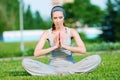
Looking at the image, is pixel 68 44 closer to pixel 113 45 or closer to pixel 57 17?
pixel 57 17

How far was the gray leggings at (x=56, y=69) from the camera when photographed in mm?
8477

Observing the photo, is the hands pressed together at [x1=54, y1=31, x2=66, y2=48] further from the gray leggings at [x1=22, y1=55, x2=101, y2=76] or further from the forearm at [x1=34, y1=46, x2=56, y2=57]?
the gray leggings at [x1=22, y1=55, x2=101, y2=76]

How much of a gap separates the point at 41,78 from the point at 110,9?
124ft

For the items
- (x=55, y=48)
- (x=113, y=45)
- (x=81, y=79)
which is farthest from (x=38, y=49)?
(x=113, y=45)

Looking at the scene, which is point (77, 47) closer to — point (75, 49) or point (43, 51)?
point (75, 49)

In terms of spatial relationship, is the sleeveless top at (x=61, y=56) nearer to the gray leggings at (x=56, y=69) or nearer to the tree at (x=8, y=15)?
the gray leggings at (x=56, y=69)

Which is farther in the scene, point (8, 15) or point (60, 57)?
point (8, 15)

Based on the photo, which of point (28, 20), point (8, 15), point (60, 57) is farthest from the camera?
point (28, 20)

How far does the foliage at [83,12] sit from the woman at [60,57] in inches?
2049

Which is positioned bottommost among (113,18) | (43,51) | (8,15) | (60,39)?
(8,15)

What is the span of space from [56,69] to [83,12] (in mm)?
53403

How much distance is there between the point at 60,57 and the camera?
8.64 meters

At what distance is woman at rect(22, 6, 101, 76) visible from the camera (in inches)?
334

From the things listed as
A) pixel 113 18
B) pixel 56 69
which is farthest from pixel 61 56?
pixel 113 18
